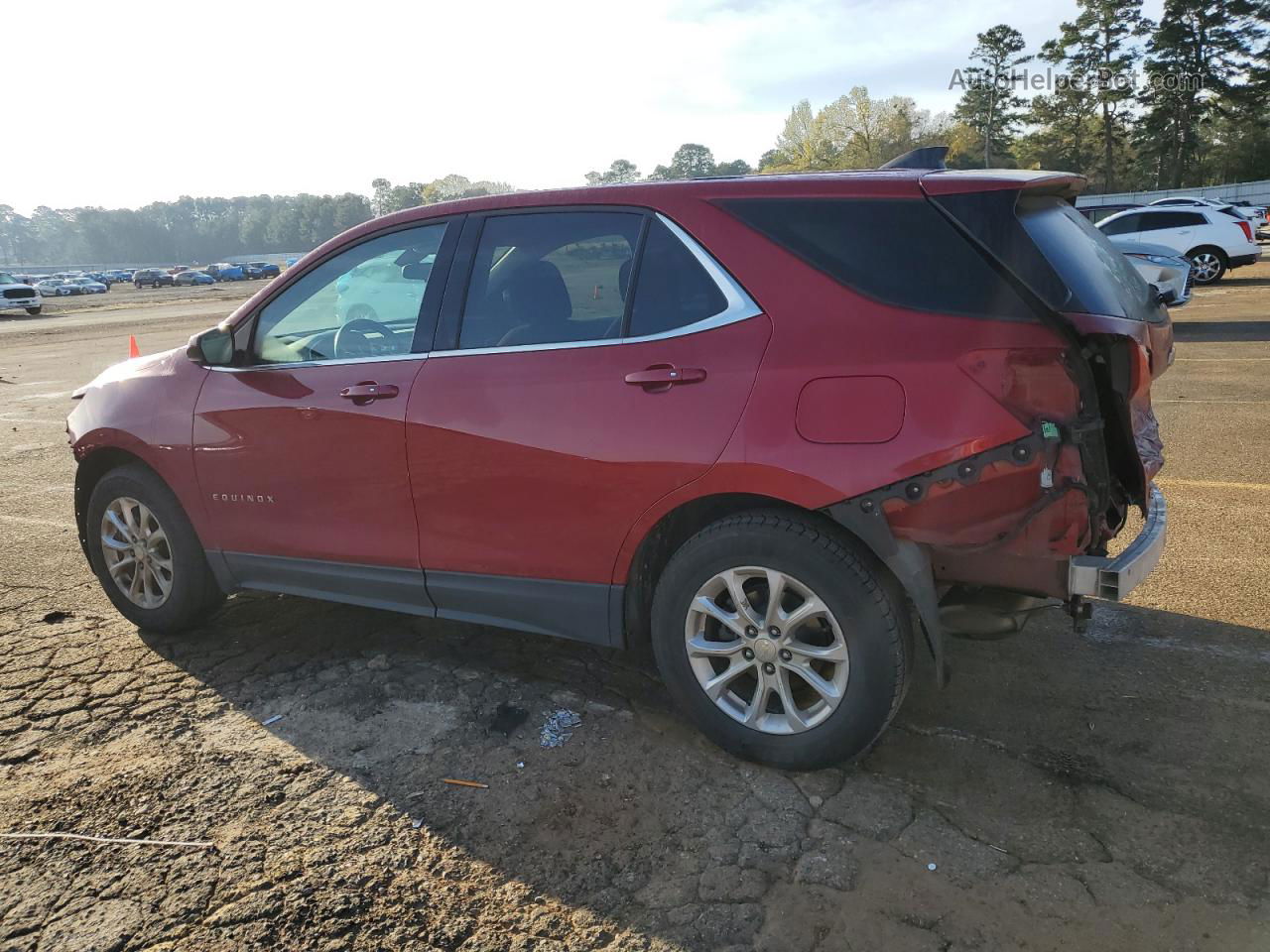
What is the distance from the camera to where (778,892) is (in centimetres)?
252

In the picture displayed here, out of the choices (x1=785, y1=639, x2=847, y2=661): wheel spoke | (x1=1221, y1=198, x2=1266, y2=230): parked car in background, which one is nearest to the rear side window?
(x1=785, y1=639, x2=847, y2=661): wheel spoke

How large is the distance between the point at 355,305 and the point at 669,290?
1473mm

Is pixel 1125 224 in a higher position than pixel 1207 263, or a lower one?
higher

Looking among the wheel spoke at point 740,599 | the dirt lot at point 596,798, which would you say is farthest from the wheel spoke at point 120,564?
the wheel spoke at point 740,599

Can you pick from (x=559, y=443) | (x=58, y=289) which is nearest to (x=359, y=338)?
(x=559, y=443)

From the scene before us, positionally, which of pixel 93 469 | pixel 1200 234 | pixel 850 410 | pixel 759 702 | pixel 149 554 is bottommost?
pixel 759 702

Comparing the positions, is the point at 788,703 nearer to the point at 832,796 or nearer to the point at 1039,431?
the point at 832,796

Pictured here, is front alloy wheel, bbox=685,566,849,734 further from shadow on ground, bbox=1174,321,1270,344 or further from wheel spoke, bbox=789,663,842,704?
shadow on ground, bbox=1174,321,1270,344

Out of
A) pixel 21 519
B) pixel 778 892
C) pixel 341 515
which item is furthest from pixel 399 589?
pixel 21 519

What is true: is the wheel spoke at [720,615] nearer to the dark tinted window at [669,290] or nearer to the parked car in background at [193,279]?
the dark tinted window at [669,290]

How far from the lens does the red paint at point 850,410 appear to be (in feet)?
9.05

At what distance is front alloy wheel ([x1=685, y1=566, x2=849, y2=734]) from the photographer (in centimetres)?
294

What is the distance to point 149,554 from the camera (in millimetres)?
4332

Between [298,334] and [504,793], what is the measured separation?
6.89 ft
